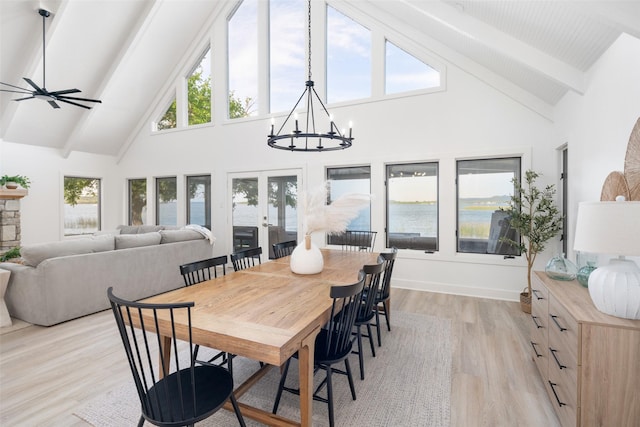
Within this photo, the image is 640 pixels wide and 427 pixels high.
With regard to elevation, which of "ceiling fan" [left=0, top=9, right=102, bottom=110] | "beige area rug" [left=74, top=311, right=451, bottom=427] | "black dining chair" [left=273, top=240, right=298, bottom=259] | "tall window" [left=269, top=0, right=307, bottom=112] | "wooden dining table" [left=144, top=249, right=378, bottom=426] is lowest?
"beige area rug" [left=74, top=311, right=451, bottom=427]

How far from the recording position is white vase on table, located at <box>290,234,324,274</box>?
2.67 meters

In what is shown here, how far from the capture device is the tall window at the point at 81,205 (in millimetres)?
7191

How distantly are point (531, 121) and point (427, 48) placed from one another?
183cm

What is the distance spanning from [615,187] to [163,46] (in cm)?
751

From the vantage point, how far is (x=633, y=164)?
1.95 metres

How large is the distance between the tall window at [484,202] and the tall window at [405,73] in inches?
54.2

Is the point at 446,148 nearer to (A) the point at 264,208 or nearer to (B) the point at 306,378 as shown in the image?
(A) the point at 264,208

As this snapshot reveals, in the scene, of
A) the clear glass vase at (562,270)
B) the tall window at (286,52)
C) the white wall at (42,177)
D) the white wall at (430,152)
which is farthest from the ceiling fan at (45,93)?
the clear glass vase at (562,270)

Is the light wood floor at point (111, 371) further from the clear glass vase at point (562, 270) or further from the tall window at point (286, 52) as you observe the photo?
the tall window at point (286, 52)

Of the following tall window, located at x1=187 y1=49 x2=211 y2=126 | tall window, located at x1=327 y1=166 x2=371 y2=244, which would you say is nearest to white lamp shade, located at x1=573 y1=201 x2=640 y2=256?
tall window, located at x1=327 y1=166 x2=371 y2=244

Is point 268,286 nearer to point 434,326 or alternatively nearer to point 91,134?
point 434,326

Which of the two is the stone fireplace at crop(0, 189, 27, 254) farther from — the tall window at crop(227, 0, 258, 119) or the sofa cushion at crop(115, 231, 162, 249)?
the tall window at crop(227, 0, 258, 119)

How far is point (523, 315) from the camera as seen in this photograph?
3.72 meters

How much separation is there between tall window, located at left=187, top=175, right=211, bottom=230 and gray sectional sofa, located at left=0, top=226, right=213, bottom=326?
242 cm
